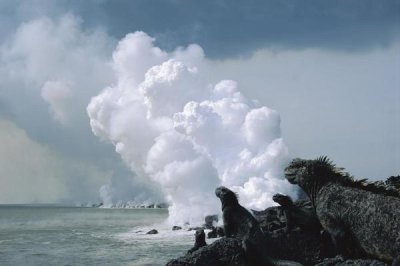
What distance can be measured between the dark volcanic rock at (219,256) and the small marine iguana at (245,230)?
19cm

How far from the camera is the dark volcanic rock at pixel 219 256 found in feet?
36.7

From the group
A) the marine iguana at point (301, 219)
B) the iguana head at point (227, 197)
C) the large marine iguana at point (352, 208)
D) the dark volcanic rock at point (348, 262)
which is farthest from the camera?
the iguana head at point (227, 197)

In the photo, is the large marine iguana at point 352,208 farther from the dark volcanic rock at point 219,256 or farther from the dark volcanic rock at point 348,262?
the dark volcanic rock at point 219,256

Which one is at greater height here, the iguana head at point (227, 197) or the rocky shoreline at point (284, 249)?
the iguana head at point (227, 197)

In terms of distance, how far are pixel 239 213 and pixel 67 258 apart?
2518 centimetres

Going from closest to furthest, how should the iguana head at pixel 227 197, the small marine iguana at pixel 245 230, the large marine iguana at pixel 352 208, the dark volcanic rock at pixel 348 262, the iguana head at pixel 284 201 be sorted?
the dark volcanic rock at pixel 348 262 → the large marine iguana at pixel 352 208 → the small marine iguana at pixel 245 230 → the iguana head at pixel 284 201 → the iguana head at pixel 227 197

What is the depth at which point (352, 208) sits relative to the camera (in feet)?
32.7

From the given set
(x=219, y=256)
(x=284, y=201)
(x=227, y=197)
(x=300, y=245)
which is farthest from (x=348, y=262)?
(x=227, y=197)

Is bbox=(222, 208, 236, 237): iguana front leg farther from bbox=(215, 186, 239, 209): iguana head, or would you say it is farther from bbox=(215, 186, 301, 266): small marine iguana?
bbox=(215, 186, 239, 209): iguana head

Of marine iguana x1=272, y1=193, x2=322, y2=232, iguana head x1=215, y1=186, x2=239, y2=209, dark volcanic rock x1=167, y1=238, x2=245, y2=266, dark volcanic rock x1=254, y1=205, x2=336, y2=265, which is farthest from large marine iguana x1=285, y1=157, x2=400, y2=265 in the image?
dark volcanic rock x1=167, y1=238, x2=245, y2=266

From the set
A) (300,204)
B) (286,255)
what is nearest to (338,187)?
(286,255)

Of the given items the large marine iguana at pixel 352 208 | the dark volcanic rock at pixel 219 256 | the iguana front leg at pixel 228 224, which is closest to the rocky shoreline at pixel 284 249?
the dark volcanic rock at pixel 219 256

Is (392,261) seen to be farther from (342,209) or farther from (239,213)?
(239,213)

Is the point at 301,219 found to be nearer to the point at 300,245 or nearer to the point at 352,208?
the point at 300,245
